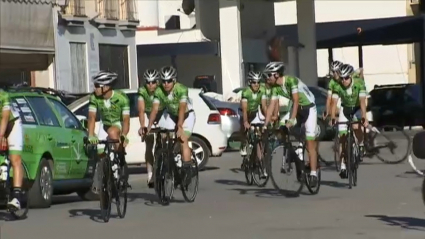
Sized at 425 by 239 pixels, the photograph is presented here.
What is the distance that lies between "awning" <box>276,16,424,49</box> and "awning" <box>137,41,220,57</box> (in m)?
4.43

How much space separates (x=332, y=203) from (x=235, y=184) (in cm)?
388

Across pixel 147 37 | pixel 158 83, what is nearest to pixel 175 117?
pixel 158 83

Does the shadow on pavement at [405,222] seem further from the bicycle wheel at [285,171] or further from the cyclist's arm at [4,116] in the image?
the cyclist's arm at [4,116]

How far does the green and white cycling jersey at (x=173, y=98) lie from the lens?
50.2 ft

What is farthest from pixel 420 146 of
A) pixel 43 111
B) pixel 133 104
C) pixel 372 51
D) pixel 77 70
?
pixel 372 51

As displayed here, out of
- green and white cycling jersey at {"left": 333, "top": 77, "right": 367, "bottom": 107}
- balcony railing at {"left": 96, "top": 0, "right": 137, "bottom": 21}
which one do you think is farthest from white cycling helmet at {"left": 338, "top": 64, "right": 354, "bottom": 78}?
balcony railing at {"left": 96, "top": 0, "right": 137, "bottom": 21}

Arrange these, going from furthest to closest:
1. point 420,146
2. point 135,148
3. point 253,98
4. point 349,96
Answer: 1. point 135,148
2. point 253,98
3. point 349,96
4. point 420,146

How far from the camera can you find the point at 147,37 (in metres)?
43.9

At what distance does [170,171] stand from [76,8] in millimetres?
17499

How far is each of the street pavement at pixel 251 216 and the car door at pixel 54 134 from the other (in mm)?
553

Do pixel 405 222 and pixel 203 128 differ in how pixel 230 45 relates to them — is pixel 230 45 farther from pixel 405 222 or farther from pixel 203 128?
pixel 405 222

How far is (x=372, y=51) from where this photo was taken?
6091cm

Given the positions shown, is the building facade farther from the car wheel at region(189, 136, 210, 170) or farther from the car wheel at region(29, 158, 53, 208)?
the car wheel at region(29, 158, 53, 208)

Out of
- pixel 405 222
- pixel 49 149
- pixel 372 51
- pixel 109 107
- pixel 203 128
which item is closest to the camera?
pixel 405 222
